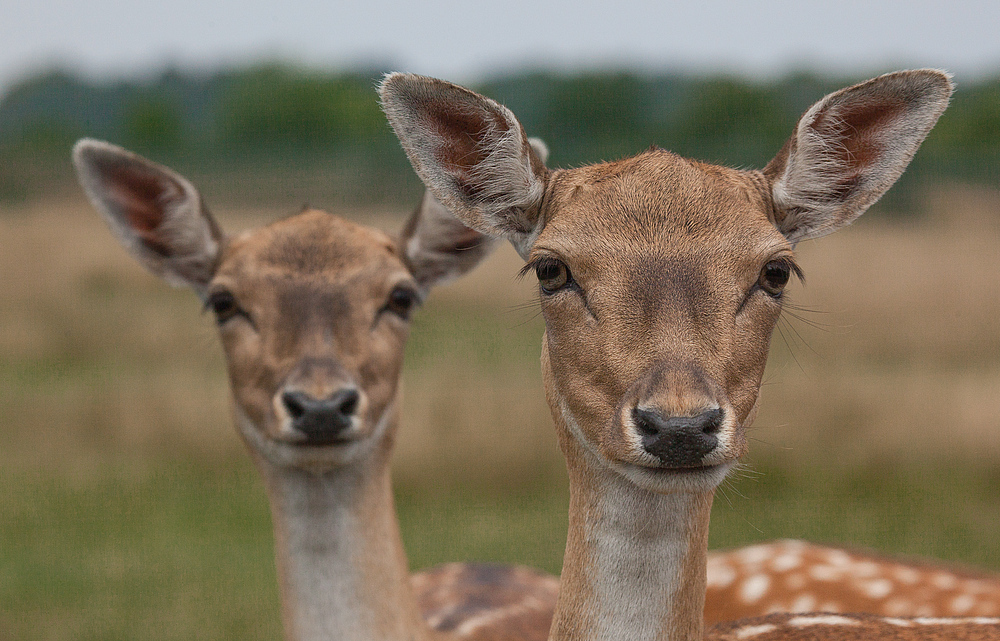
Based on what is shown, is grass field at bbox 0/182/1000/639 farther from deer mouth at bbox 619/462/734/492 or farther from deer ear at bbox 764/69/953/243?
deer mouth at bbox 619/462/734/492

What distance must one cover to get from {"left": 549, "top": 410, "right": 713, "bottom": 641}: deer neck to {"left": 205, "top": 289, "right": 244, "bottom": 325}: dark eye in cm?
192

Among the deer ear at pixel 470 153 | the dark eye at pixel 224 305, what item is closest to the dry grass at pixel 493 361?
the dark eye at pixel 224 305

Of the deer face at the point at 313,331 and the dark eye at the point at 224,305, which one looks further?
the dark eye at the point at 224,305

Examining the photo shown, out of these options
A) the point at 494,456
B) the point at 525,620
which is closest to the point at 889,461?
the point at 494,456

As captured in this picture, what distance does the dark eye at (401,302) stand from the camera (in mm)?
4180

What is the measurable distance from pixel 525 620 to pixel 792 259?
2.55 meters

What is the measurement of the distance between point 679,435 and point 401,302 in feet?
6.92

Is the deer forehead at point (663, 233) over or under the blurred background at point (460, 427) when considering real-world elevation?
over

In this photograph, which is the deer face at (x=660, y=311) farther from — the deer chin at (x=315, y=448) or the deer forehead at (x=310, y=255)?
the deer forehead at (x=310, y=255)

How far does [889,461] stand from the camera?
914cm

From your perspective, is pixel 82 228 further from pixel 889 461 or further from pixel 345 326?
pixel 345 326

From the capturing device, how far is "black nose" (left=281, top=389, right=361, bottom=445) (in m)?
3.67

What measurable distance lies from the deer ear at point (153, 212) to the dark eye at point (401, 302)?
811mm

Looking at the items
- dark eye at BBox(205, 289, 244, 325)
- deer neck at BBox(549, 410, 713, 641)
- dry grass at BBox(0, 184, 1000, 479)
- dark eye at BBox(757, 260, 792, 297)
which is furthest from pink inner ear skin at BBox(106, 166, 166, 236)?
dark eye at BBox(757, 260, 792, 297)
